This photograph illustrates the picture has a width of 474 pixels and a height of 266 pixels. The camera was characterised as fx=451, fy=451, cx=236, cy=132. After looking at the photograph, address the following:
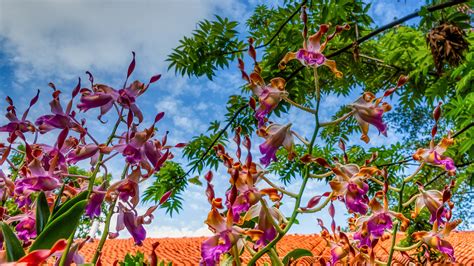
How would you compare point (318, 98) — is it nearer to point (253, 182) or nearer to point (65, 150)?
point (253, 182)

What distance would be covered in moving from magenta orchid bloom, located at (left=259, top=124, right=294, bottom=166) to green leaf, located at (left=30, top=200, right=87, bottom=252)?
0.28 meters

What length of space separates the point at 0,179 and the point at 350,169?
62cm

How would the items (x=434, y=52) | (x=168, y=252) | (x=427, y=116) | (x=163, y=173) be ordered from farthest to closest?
(x=427, y=116) < (x=168, y=252) < (x=163, y=173) < (x=434, y=52)

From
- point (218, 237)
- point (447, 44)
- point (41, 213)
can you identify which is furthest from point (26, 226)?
point (447, 44)

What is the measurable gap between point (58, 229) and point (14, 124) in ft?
1.10

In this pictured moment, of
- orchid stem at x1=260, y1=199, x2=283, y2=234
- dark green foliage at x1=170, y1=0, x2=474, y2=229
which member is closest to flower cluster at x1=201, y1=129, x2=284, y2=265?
orchid stem at x1=260, y1=199, x2=283, y2=234

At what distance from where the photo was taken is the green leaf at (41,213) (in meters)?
0.68

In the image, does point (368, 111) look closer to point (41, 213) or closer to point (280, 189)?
point (280, 189)

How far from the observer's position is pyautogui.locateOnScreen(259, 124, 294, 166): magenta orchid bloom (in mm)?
700

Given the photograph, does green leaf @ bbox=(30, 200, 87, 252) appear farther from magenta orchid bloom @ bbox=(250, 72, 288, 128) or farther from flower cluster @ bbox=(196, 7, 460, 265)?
magenta orchid bloom @ bbox=(250, 72, 288, 128)

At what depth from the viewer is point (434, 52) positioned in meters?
2.25

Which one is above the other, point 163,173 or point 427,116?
point 427,116

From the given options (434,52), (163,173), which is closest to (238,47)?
(163,173)

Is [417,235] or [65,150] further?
[417,235]
